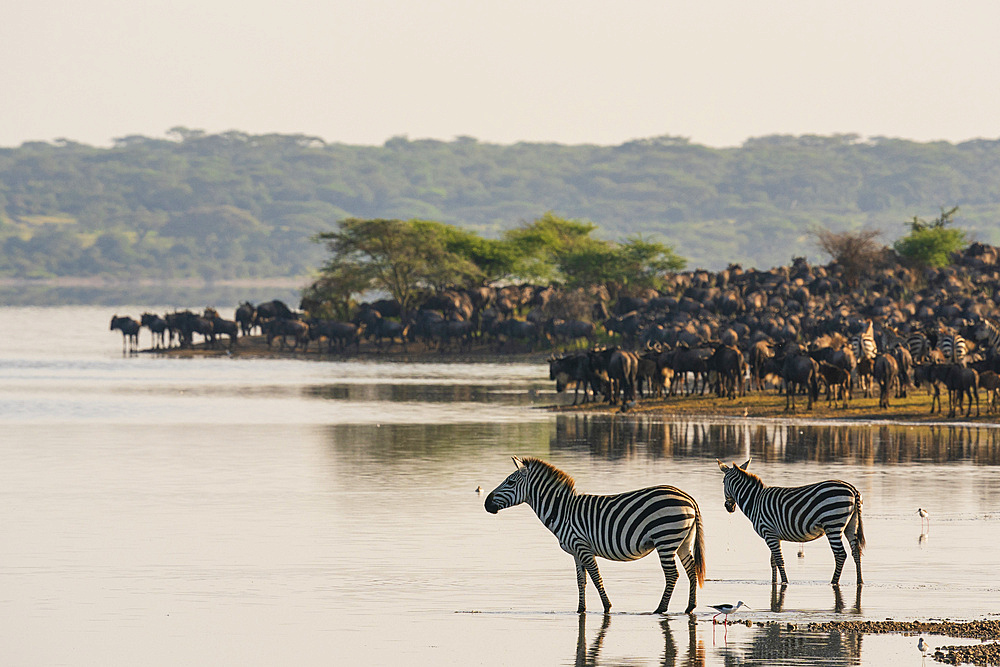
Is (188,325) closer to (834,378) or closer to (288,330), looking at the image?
(288,330)

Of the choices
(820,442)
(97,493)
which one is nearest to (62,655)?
(97,493)

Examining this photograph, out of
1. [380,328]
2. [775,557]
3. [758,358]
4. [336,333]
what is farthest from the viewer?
[380,328]

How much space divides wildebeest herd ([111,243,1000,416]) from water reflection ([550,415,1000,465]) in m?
3.65

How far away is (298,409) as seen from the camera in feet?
158

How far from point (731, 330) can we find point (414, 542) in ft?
142

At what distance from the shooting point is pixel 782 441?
36.4 meters

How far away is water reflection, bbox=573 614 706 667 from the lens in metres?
14.5

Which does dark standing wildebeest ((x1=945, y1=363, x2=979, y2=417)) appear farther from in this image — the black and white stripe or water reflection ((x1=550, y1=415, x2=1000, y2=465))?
the black and white stripe

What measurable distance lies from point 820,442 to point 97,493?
17439 mm

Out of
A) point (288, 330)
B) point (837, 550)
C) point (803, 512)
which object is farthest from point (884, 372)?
point (288, 330)

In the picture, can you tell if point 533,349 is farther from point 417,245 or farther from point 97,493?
point 97,493

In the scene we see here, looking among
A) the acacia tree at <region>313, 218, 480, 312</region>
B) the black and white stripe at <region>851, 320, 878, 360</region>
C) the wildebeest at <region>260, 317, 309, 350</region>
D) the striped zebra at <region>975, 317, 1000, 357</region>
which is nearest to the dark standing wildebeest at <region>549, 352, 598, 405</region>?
the black and white stripe at <region>851, 320, 878, 360</region>

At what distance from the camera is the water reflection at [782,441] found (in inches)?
1309

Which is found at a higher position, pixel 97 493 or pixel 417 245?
pixel 417 245
